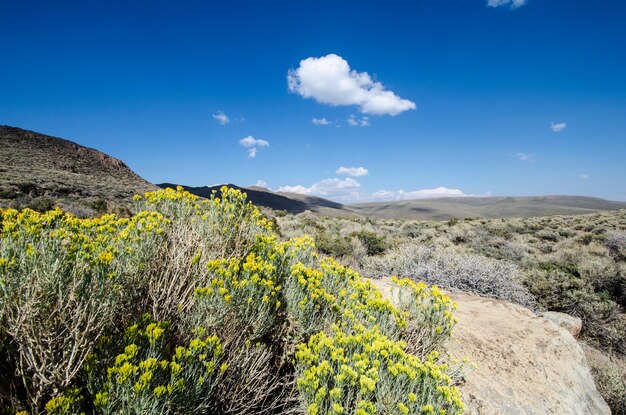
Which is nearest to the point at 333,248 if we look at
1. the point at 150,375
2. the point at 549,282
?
the point at 549,282

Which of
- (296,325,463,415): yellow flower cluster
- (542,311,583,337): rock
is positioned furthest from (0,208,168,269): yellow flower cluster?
(542,311,583,337): rock

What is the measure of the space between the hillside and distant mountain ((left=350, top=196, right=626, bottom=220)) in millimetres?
82332

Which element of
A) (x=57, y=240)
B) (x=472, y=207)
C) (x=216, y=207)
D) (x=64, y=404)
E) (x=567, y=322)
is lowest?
(x=472, y=207)

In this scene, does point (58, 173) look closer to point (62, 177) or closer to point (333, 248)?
point (62, 177)

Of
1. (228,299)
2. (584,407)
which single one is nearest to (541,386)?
(584,407)

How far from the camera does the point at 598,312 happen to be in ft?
26.1

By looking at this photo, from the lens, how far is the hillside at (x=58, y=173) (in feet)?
62.5

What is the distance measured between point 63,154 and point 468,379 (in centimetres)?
5127

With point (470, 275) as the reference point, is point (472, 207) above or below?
below

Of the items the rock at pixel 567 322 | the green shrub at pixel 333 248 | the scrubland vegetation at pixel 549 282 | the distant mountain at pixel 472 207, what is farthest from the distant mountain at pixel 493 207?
the rock at pixel 567 322

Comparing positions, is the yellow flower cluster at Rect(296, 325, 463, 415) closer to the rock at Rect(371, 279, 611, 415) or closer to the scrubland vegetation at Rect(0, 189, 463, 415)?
the scrubland vegetation at Rect(0, 189, 463, 415)

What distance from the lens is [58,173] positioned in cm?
2972

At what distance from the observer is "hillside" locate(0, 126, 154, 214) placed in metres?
19.1

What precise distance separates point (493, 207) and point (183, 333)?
133 m
